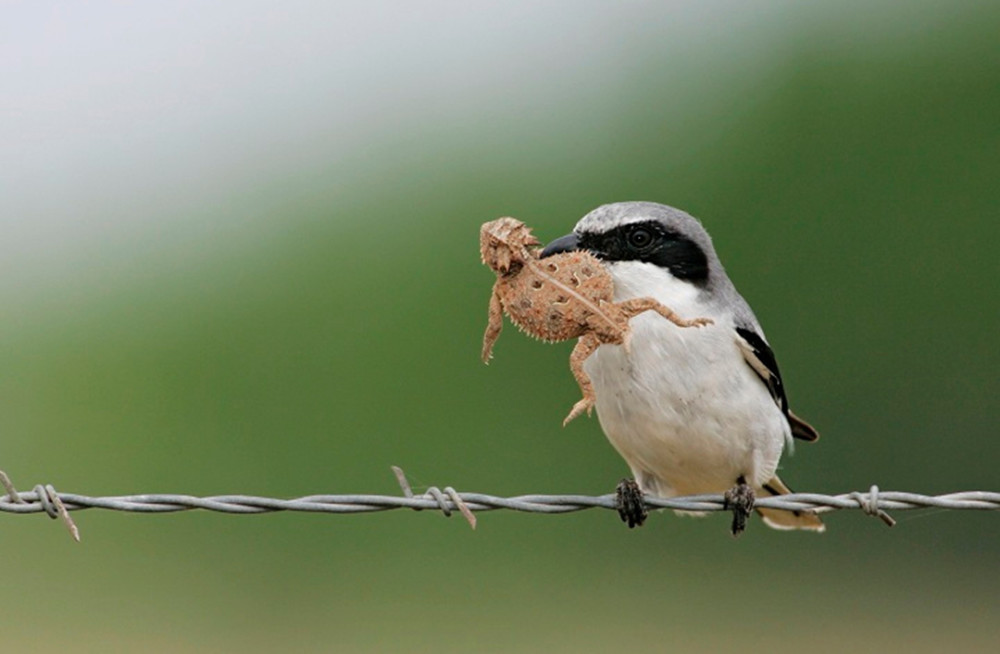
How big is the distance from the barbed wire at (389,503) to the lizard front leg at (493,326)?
2.00ft

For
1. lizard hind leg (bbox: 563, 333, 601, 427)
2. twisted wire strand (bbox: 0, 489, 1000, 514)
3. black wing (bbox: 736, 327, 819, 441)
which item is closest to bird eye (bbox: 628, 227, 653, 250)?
black wing (bbox: 736, 327, 819, 441)

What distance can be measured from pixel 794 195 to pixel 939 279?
1736 mm

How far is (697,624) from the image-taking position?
1491 cm

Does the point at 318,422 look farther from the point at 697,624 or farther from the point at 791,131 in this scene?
the point at 791,131

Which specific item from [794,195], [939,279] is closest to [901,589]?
[939,279]

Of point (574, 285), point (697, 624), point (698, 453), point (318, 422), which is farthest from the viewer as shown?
Answer: point (697, 624)

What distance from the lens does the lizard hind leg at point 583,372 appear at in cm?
488

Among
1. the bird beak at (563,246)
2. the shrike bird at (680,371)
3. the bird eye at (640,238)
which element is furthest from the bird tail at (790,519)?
the bird beak at (563,246)

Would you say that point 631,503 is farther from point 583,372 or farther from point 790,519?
point 790,519

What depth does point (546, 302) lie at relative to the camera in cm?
505

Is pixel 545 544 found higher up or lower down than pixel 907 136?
lower down

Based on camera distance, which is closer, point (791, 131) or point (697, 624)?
point (697, 624)

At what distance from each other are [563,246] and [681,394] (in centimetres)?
70

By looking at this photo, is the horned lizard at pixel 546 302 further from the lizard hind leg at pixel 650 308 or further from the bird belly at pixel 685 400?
the bird belly at pixel 685 400
